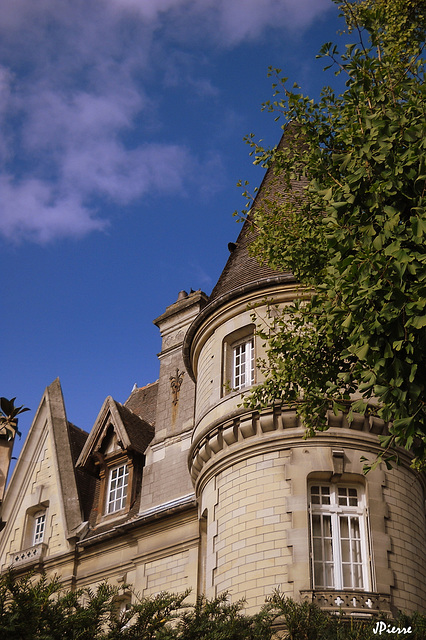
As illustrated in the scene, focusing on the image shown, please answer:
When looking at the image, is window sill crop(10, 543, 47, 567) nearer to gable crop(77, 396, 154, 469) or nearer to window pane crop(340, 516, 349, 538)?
gable crop(77, 396, 154, 469)

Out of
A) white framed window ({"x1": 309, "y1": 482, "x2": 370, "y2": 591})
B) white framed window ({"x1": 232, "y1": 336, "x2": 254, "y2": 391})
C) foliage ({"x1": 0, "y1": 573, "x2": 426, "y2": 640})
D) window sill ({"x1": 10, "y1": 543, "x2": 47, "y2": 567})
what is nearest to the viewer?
foliage ({"x1": 0, "y1": 573, "x2": 426, "y2": 640})

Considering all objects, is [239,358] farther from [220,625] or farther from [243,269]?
[220,625]

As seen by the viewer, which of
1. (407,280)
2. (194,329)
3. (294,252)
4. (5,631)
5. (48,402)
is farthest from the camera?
(48,402)

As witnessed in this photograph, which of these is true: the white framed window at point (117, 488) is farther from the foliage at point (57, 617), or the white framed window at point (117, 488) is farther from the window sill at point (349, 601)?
the foliage at point (57, 617)

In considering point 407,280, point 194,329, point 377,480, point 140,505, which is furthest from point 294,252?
point 140,505

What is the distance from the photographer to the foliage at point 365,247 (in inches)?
412

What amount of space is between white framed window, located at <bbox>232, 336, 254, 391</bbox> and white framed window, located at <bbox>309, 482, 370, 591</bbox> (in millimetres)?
3044

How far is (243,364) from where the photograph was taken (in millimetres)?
18344

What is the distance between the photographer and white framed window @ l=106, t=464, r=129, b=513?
2173cm

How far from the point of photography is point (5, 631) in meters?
9.73

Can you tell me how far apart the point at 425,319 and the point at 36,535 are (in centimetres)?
1606

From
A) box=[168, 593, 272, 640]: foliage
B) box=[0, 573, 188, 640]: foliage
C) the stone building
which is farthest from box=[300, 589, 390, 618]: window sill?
box=[0, 573, 188, 640]: foliage

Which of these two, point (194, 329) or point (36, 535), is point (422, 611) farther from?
point (36, 535)

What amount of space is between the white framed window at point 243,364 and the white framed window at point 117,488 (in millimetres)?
5415
